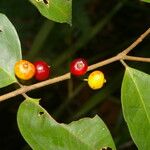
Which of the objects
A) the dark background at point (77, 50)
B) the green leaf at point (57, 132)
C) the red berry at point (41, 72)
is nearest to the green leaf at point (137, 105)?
the green leaf at point (57, 132)

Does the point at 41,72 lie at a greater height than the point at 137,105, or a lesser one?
greater

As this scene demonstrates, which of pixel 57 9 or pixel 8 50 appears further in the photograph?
pixel 8 50

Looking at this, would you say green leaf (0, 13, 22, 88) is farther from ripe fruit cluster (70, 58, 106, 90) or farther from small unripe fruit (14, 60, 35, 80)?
ripe fruit cluster (70, 58, 106, 90)

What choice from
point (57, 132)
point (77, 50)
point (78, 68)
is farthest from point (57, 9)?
point (77, 50)

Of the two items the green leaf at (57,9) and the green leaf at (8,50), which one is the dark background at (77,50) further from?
the green leaf at (57,9)

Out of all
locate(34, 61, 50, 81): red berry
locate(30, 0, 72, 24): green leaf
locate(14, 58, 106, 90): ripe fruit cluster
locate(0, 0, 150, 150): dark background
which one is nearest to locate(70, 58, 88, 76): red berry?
locate(14, 58, 106, 90): ripe fruit cluster

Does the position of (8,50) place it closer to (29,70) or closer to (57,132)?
(29,70)
